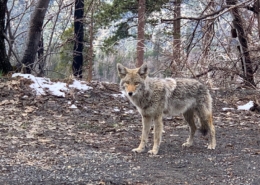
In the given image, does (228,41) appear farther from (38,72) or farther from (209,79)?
(38,72)

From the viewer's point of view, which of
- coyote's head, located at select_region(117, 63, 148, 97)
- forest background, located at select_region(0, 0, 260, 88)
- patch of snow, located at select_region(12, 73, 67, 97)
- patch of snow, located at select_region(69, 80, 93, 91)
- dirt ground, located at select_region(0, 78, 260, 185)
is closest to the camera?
dirt ground, located at select_region(0, 78, 260, 185)

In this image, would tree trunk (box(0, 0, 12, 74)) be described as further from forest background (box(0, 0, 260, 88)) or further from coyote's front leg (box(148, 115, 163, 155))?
coyote's front leg (box(148, 115, 163, 155))

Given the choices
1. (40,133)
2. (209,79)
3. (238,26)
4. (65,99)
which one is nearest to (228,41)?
(238,26)

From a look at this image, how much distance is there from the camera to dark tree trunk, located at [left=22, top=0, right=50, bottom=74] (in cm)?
1172

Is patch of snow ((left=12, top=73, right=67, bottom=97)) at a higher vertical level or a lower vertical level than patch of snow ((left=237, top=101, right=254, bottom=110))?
higher

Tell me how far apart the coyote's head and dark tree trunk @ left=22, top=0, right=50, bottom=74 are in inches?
219

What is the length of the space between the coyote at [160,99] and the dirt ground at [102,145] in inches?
15.1

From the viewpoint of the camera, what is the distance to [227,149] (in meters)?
7.18

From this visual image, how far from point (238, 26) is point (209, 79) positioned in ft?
6.85

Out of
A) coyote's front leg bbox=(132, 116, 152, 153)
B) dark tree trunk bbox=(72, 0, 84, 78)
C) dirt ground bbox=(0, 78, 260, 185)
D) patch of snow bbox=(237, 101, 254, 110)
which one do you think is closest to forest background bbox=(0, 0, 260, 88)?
dark tree trunk bbox=(72, 0, 84, 78)

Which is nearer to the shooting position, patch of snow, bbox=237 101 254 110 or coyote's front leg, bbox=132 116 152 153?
coyote's front leg, bbox=132 116 152 153

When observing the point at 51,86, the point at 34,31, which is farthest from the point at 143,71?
the point at 34,31

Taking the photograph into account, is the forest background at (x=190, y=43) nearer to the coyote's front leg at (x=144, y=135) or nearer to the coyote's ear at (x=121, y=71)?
the coyote's ear at (x=121, y=71)

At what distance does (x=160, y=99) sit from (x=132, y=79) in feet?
2.07
